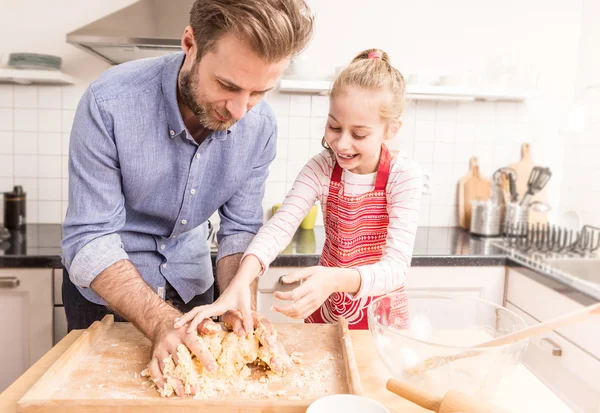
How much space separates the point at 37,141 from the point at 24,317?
872 millimetres

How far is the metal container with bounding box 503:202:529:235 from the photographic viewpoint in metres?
2.51

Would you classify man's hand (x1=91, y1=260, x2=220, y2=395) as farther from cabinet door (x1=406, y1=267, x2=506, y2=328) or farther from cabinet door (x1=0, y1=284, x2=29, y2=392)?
cabinet door (x1=406, y1=267, x2=506, y2=328)

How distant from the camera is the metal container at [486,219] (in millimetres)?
2504

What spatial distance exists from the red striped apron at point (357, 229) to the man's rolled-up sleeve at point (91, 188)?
1.89 feet

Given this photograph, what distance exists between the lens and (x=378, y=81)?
4.26ft

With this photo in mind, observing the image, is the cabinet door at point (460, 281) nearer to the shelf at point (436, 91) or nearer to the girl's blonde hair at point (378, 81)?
the shelf at point (436, 91)

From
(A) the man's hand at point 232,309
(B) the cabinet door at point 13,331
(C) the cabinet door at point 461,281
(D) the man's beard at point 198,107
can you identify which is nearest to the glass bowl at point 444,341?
(A) the man's hand at point 232,309

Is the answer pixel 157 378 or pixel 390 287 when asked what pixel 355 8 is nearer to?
pixel 390 287

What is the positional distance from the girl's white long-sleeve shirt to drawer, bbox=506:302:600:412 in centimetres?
77

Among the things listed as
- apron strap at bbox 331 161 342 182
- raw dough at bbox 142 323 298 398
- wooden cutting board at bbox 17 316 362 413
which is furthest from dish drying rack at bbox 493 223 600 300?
raw dough at bbox 142 323 298 398

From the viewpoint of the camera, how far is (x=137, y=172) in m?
1.27

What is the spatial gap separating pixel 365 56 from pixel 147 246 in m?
0.78

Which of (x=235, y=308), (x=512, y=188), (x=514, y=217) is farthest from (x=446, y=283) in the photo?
(x=235, y=308)

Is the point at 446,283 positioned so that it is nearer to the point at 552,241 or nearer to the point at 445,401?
the point at 552,241
